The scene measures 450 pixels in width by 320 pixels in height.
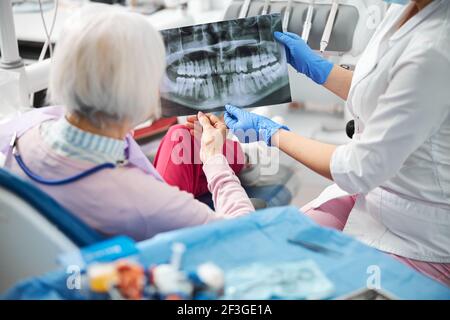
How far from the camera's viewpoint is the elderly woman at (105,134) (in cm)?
102

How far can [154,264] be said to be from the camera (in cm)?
93

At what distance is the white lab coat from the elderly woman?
0.40 metres

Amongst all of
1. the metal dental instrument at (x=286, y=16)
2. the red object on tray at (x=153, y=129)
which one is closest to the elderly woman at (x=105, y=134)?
the metal dental instrument at (x=286, y=16)

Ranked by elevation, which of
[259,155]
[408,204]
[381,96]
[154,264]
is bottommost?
[259,155]

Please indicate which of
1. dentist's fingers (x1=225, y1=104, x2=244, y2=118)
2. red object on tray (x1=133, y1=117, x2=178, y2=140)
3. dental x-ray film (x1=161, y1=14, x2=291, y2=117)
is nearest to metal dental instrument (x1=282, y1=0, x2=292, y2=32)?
dental x-ray film (x1=161, y1=14, x2=291, y2=117)

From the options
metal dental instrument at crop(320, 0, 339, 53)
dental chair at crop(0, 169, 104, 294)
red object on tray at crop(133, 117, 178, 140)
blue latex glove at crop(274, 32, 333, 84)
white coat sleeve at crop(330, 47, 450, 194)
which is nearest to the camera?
dental chair at crop(0, 169, 104, 294)

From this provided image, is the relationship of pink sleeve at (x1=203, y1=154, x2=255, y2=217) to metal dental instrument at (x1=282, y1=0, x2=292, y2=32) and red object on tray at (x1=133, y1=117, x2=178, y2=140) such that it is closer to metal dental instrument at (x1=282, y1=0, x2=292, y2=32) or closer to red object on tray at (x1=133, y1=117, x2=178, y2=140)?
metal dental instrument at (x1=282, y1=0, x2=292, y2=32)

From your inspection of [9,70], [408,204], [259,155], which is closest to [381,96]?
[408,204]

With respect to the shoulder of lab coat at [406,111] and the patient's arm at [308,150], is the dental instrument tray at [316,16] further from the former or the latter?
the shoulder of lab coat at [406,111]

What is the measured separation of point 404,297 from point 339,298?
0.37ft

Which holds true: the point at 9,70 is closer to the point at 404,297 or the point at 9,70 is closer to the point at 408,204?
the point at 408,204

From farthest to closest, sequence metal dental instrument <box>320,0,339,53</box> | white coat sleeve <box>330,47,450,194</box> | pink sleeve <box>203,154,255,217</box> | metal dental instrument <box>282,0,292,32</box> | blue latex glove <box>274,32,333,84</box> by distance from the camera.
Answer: metal dental instrument <box>282,0,292,32</box> < metal dental instrument <box>320,0,339,53</box> < blue latex glove <box>274,32,333,84</box> < pink sleeve <box>203,154,255,217</box> < white coat sleeve <box>330,47,450,194</box>

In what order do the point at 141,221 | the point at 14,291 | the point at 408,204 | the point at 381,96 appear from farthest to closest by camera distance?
the point at 408,204, the point at 381,96, the point at 141,221, the point at 14,291

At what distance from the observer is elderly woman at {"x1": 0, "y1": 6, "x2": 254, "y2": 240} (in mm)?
1016
